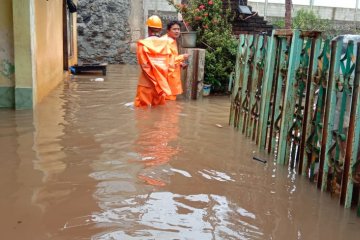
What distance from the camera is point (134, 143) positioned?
16.9 feet

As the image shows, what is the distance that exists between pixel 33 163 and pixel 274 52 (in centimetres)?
281

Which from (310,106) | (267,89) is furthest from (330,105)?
(267,89)

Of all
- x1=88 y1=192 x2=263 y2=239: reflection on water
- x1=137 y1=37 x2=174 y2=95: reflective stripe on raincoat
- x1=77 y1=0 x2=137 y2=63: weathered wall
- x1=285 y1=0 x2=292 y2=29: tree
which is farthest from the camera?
x1=77 y1=0 x2=137 y2=63: weathered wall

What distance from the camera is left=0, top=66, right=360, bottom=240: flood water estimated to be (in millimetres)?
2990

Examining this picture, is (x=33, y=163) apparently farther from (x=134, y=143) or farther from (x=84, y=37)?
(x=84, y=37)

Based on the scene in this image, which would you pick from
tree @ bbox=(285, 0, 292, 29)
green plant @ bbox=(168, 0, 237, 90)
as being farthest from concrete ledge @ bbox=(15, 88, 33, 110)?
tree @ bbox=(285, 0, 292, 29)

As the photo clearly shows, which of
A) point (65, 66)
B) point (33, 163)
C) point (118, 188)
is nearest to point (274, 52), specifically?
point (118, 188)

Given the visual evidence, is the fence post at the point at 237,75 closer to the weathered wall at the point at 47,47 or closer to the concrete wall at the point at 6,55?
the weathered wall at the point at 47,47

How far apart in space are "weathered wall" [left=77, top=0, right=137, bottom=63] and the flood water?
37.0 ft

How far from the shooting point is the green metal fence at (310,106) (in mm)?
3414

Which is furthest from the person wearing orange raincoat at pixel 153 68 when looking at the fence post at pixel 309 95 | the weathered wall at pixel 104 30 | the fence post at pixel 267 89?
the weathered wall at pixel 104 30

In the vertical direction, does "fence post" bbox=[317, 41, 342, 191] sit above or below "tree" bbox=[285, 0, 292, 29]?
below

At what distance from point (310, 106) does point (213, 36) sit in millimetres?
5907

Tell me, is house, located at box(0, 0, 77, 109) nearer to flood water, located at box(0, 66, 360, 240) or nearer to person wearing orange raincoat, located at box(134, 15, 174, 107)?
flood water, located at box(0, 66, 360, 240)
